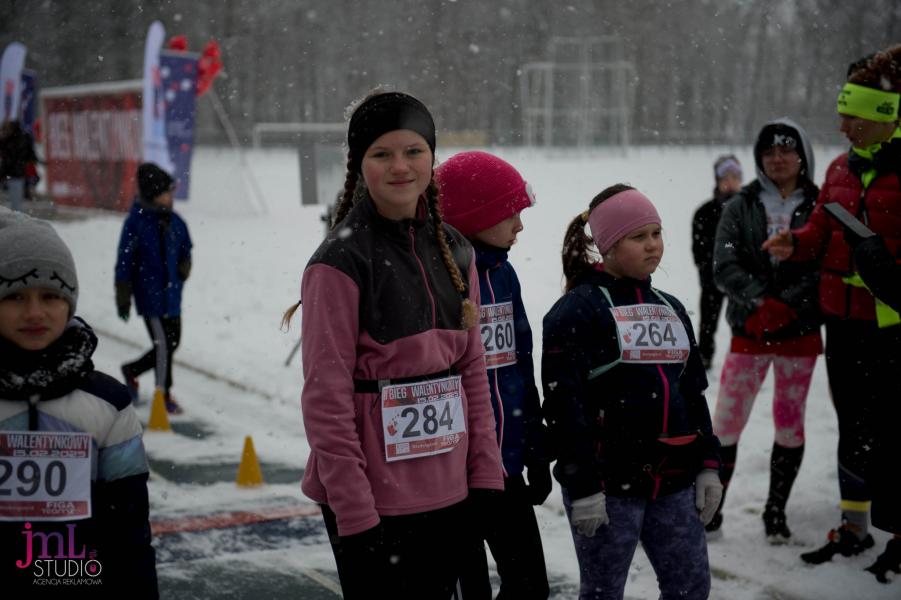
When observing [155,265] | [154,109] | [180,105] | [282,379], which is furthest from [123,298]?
[180,105]

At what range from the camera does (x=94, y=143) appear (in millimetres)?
26594

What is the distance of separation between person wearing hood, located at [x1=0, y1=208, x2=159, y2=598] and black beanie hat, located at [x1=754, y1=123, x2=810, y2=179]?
396 cm

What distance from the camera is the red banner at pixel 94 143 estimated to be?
974 inches

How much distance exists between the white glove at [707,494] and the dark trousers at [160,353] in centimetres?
579

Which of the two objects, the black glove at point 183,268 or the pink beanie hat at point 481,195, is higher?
the pink beanie hat at point 481,195

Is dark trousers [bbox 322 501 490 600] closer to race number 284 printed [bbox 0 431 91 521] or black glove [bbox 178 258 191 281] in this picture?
race number 284 printed [bbox 0 431 91 521]

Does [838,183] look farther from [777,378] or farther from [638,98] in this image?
[638,98]

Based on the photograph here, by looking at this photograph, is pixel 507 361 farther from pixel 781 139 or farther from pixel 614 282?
pixel 781 139

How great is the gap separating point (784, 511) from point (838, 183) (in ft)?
5.84

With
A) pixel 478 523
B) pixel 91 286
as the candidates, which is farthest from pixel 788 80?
pixel 478 523

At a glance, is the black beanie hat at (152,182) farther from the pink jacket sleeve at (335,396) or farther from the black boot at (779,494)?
the pink jacket sleeve at (335,396)

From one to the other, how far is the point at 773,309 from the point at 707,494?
200cm

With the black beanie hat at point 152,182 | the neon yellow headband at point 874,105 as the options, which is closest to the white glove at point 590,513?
the neon yellow headband at point 874,105

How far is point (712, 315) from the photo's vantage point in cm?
931
